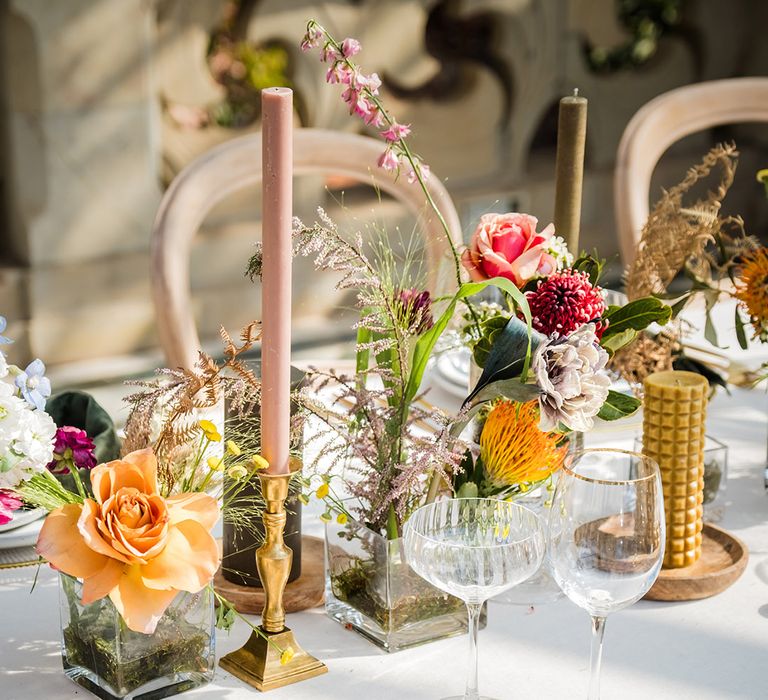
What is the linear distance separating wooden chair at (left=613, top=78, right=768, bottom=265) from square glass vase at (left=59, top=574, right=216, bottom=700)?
1249mm

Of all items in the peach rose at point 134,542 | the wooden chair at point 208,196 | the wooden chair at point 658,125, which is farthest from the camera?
the wooden chair at point 658,125

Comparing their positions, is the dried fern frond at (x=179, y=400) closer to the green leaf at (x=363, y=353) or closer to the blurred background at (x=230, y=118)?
the green leaf at (x=363, y=353)

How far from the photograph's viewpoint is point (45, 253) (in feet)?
11.9

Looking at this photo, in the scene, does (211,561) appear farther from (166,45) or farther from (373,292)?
(166,45)

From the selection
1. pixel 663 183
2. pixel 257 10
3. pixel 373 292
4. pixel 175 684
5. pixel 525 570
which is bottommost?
pixel 175 684

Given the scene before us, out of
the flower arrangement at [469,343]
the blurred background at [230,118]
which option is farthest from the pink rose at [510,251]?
the blurred background at [230,118]

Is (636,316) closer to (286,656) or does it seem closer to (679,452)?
(679,452)

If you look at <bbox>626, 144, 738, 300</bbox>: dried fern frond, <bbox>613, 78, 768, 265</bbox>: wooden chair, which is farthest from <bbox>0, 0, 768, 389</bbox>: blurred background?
<bbox>626, 144, 738, 300</bbox>: dried fern frond

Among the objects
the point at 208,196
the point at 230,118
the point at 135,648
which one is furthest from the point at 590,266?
the point at 230,118

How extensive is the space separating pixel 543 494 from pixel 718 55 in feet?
14.4

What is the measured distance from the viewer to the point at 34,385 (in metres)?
0.89

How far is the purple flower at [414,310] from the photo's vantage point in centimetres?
96

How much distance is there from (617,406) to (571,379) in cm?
8

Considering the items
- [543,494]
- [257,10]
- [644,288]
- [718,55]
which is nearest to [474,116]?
[257,10]
